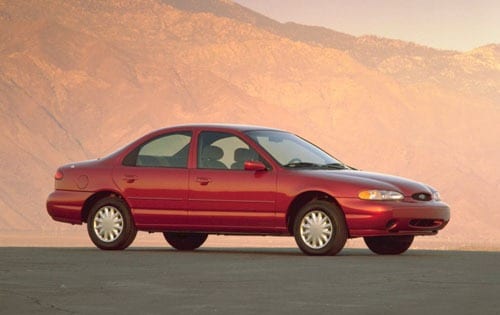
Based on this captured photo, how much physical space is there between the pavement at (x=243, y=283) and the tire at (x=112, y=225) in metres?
0.21

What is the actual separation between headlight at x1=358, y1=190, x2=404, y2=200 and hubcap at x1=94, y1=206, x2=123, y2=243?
10.7ft

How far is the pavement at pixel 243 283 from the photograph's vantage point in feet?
31.6

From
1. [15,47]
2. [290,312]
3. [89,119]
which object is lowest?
[290,312]

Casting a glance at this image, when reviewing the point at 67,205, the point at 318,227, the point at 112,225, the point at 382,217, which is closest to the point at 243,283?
the point at 318,227

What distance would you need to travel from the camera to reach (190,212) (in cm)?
1614

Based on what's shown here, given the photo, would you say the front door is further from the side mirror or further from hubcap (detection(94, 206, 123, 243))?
hubcap (detection(94, 206, 123, 243))

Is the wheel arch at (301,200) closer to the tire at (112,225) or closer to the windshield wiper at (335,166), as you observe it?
the windshield wiper at (335,166)

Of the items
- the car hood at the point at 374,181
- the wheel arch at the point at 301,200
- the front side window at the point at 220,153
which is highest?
the front side window at the point at 220,153

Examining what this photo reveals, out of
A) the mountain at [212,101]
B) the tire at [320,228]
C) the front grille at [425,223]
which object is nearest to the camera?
the tire at [320,228]

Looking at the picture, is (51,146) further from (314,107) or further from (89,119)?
(314,107)

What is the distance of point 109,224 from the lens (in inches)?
649

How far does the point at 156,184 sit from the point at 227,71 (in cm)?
16854

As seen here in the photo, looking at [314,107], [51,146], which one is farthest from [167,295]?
[314,107]

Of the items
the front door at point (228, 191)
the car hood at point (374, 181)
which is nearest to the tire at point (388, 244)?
the car hood at point (374, 181)
